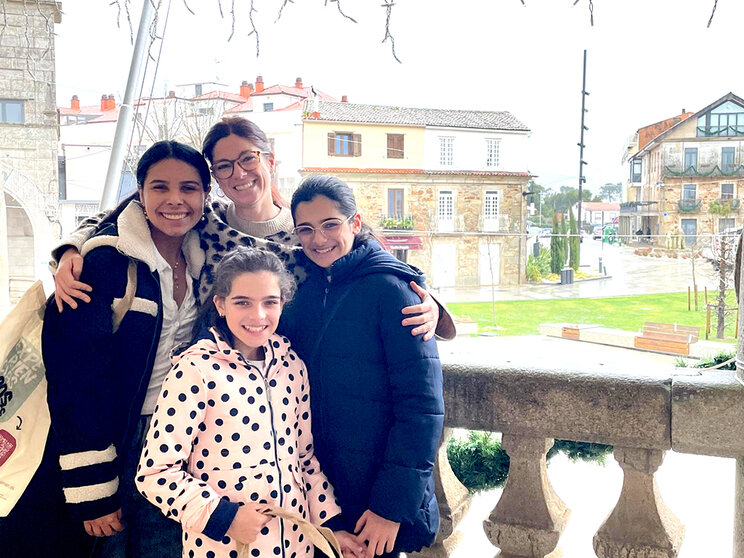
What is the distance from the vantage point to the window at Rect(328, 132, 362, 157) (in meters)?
8.82

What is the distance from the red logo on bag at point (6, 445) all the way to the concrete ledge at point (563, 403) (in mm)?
902

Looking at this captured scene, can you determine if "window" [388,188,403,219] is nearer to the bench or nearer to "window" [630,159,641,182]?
"window" [630,159,641,182]

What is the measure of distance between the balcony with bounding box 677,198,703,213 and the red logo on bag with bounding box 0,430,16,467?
24.4 ft

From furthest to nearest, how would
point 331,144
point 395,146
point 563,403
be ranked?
1. point 395,146
2. point 331,144
3. point 563,403

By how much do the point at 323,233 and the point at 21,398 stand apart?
0.69 m

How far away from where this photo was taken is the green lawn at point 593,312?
46.6 ft

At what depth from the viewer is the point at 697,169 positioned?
736 centimetres

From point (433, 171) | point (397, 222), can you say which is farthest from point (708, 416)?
point (433, 171)

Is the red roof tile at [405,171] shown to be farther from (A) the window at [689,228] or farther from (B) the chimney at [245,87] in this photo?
(A) the window at [689,228]

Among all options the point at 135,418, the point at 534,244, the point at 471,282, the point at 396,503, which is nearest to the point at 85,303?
the point at 135,418

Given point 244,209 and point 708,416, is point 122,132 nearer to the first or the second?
point 244,209

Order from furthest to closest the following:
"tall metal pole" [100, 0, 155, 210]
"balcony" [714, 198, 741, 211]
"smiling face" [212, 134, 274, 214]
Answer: "balcony" [714, 198, 741, 211], "tall metal pole" [100, 0, 155, 210], "smiling face" [212, 134, 274, 214]

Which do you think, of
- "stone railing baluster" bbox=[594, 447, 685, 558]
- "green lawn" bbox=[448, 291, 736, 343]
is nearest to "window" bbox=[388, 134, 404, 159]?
"green lawn" bbox=[448, 291, 736, 343]

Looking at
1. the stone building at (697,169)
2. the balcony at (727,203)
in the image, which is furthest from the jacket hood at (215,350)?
the stone building at (697,169)
